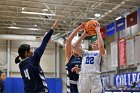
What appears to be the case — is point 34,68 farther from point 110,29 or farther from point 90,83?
point 110,29

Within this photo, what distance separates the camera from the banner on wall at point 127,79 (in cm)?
1329

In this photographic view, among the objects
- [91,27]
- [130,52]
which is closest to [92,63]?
[91,27]

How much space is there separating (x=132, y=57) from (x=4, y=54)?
1048 centimetres

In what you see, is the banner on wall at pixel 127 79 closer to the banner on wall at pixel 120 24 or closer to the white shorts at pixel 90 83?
the banner on wall at pixel 120 24

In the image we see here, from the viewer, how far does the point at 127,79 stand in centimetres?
1419

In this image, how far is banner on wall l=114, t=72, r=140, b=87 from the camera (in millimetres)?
13294

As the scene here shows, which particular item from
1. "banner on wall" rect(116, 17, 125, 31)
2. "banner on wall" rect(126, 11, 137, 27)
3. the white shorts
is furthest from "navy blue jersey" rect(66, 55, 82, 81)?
"banner on wall" rect(116, 17, 125, 31)

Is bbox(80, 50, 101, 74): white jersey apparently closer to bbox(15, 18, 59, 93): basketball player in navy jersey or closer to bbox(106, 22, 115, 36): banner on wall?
bbox(15, 18, 59, 93): basketball player in navy jersey

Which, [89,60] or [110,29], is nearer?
[89,60]

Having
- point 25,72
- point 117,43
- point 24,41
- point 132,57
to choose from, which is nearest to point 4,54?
point 24,41

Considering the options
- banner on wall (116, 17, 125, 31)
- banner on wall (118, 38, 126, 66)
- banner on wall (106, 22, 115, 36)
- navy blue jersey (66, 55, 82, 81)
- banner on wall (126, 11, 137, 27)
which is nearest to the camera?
navy blue jersey (66, 55, 82, 81)

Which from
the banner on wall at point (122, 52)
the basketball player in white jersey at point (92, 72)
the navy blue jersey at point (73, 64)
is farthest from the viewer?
the banner on wall at point (122, 52)

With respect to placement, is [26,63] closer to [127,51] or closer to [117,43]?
[127,51]

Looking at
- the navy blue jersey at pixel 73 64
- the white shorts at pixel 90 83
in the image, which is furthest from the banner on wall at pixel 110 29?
the white shorts at pixel 90 83
